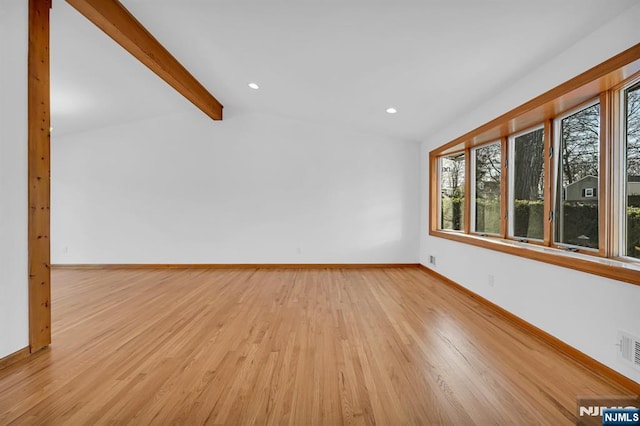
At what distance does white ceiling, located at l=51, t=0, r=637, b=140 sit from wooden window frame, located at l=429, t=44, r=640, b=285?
327mm

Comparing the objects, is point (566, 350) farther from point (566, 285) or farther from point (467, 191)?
point (467, 191)

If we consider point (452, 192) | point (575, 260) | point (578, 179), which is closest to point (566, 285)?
Result: point (575, 260)

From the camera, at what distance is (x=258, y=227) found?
543cm

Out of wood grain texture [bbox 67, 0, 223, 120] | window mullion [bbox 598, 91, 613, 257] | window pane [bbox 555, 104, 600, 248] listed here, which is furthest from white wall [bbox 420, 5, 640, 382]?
wood grain texture [bbox 67, 0, 223, 120]

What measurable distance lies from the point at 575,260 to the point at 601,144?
0.95 meters

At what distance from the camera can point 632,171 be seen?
2.04m

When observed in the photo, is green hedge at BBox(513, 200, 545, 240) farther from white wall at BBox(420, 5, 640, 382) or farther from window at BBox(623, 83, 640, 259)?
window at BBox(623, 83, 640, 259)

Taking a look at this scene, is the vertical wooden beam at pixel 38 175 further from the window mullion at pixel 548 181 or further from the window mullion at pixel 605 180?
the window mullion at pixel 548 181

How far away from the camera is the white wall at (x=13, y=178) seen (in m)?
1.98

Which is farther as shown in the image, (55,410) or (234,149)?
(234,149)

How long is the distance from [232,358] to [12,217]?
191cm

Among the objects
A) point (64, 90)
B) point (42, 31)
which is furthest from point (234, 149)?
point (42, 31)

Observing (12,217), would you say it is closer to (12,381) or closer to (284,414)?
(12,381)

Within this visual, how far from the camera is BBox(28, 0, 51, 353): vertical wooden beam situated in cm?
214
